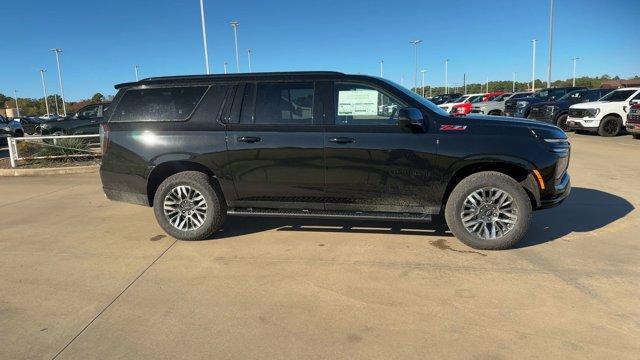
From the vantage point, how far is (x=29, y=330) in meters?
3.31

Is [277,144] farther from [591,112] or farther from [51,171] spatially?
[591,112]

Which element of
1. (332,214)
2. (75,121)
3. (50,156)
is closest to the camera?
(332,214)

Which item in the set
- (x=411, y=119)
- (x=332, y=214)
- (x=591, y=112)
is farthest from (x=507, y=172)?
(x=591, y=112)

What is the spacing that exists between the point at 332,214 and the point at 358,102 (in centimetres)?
125

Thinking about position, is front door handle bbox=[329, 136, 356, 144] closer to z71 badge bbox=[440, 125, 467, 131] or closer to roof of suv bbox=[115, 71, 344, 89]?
roof of suv bbox=[115, 71, 344, 89]

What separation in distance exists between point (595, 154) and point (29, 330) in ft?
40.2

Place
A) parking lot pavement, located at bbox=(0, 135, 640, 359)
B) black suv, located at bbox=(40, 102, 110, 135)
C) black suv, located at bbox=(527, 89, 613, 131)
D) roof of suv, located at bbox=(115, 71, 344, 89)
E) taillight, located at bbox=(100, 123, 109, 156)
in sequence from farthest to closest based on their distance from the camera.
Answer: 1. black suv, located at bbox=(527, 89, 613, 131)
2. black suv, located at bbox=(40, 102, 110, 135)
3. taillight, located at bbox=(100, 123, 109, 156)
4. roof of suv, located at bbox=(115, 71, 344, 89)
5. parking lot pavement, located at bbox=(0, 135, 640, 359)

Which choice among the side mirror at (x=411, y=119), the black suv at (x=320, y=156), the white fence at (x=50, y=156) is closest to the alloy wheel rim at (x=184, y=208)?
the black suv at (x=320, y=156)

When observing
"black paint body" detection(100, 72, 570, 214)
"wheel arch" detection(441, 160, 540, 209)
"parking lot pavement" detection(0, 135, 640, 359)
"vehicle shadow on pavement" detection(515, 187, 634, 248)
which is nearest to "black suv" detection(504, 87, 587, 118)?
"vehicle shadow on pavement" detection(515, 187, 634, 248)

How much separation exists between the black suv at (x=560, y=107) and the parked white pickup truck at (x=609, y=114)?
179 centimetres

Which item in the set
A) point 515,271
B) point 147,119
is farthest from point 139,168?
point 515,271

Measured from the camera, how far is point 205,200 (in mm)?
5160

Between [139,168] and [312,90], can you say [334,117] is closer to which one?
[312,90]

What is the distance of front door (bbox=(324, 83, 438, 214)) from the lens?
15.3ft
